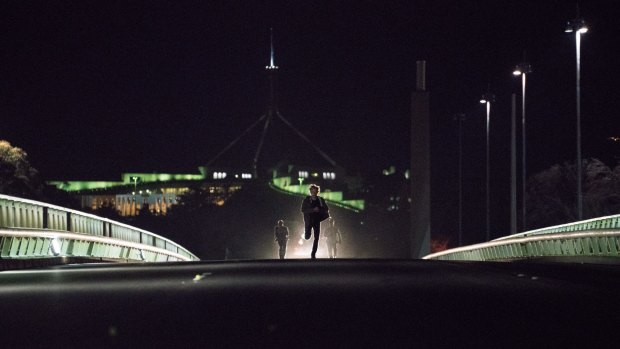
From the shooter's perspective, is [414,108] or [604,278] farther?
[414,108]

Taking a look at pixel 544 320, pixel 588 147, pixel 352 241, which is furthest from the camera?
pixel 352 241

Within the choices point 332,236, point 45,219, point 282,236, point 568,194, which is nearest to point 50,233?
point 45,219

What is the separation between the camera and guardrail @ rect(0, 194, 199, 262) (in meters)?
25.2

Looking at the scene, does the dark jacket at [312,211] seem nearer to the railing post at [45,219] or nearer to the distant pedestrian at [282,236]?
the railing post at [45,219]

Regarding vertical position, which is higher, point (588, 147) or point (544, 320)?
point (588, 147)

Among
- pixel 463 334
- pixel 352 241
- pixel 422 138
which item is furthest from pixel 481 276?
pixel 352 241

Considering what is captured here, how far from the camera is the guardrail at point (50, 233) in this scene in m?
25.2

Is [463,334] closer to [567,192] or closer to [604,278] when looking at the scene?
[604,278]

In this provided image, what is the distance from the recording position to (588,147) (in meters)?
122

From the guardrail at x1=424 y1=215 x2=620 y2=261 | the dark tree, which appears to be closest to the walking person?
the guardrail at x1=424 y1=215 x2=620 y2=261

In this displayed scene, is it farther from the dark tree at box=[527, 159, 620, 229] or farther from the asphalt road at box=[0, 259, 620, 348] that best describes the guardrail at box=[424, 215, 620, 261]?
the dark tree at box=[527, 159, 620, 229]

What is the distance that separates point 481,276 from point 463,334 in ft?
23.3

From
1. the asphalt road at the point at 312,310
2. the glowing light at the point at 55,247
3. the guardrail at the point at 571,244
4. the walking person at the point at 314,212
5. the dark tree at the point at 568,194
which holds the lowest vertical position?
the asphalt road at the point at 312,310

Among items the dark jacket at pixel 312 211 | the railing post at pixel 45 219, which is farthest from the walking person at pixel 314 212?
the railing post at pixel 45 219
